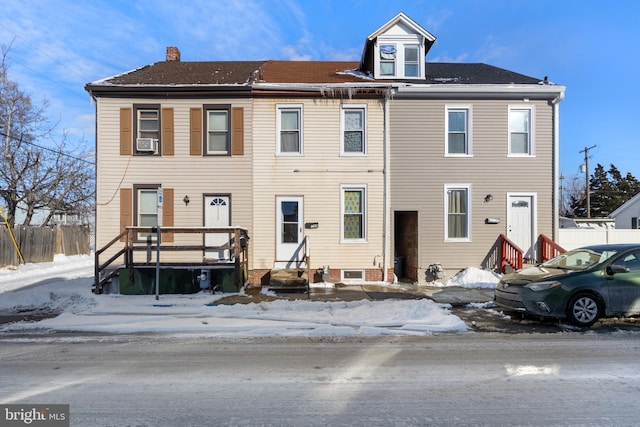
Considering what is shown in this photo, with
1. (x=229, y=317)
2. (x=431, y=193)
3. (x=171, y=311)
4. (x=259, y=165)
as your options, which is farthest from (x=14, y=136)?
(x=431, y=193)

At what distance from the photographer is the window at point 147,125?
484 inches

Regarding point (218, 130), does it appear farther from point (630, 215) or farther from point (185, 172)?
point (630, 215)

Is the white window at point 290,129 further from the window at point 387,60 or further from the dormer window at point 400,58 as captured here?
the window at point 387,60

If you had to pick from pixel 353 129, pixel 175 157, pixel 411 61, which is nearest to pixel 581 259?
pixel 353 129

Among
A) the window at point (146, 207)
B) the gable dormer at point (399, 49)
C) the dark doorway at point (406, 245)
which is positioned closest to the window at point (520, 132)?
the gable dormer at point (399, 49)

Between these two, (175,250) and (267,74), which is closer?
(175,250)

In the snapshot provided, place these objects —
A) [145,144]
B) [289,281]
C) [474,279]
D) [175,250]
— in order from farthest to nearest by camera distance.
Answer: [145,144] < [474,279] < [289,281] < [175,250]

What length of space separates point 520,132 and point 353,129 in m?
Result: 5.60

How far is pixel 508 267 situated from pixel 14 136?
24128 mm

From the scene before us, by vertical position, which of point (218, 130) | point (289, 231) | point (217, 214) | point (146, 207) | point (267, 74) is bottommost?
point (289, 231)

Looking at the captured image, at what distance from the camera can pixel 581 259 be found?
7.93 metres

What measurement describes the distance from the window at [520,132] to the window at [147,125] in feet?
38.2

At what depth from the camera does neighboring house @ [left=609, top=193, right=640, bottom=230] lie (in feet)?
93.0

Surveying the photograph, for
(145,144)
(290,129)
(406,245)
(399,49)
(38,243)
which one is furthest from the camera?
(38,243)
